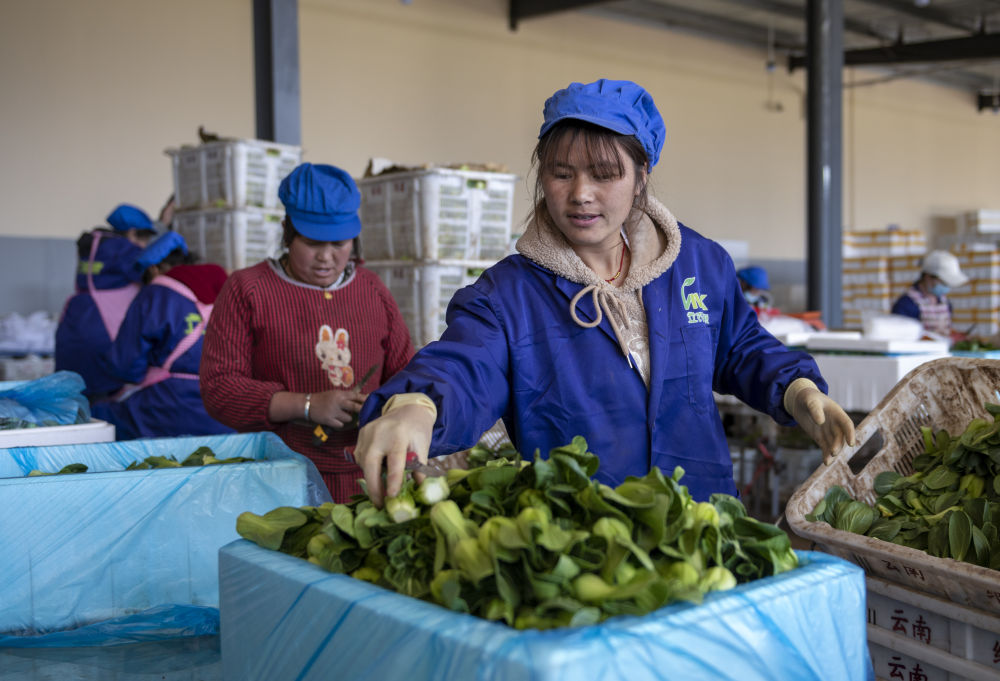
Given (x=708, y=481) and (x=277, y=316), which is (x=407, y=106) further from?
(x=708, y=481)

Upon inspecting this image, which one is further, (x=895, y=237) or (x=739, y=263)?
(x=739, y=263)

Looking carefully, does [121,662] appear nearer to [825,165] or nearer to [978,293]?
[825,165]

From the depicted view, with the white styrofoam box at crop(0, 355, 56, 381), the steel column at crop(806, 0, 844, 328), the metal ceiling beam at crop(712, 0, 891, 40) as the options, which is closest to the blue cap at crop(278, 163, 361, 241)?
the white styrofoam box at crop(0, 355, 56, 381)

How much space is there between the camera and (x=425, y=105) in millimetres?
9656

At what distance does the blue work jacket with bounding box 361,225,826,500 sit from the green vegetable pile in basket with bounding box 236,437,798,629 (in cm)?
44

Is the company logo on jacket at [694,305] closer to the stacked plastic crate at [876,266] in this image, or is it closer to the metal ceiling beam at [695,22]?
the stacked plastic crate at [876,266]

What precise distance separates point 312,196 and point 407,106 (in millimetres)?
7399

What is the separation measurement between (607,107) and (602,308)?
342mm

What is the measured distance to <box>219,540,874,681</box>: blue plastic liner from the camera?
816 mm

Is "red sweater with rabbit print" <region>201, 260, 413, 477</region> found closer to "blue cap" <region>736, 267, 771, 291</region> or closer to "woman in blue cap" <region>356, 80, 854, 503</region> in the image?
"woman in blue cap" <region>356, 80, 854, 503</region>

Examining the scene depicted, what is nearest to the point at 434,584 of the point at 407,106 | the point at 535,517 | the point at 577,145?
the point at 535,517

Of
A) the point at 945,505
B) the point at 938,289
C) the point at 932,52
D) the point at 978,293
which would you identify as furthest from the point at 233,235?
the point at 932,52

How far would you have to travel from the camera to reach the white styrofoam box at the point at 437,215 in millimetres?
3926

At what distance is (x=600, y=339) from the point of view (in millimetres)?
1627
